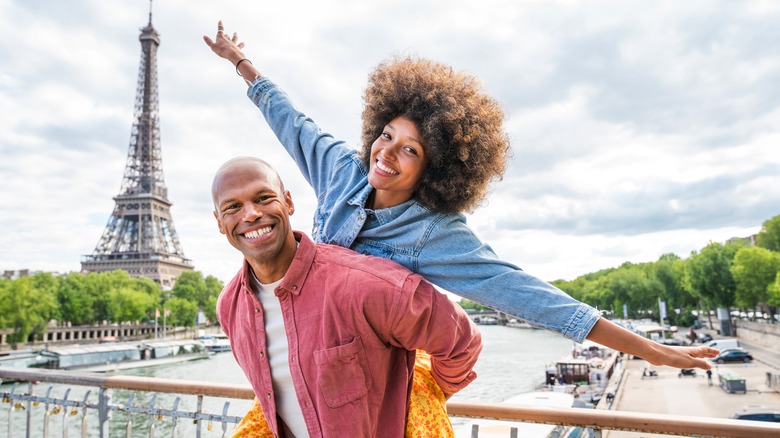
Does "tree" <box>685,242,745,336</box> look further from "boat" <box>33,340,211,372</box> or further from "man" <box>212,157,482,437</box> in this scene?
"man" <box>212,157,482,437</box>

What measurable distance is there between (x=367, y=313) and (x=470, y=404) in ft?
3.64

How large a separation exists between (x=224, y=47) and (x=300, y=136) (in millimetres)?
772

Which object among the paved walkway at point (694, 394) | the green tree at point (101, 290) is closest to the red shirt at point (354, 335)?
the paved walkway at point (694, 394)

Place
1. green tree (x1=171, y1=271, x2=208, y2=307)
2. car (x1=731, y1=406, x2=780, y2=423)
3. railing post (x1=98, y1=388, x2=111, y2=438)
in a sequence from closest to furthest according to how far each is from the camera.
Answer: railing post (x1=98, y1=388, x2=111, y2=438) < car (x1=731, y1=406, x2=780, y2=423) < green tree (x1=171, y1=271, x2=208, y2=307)

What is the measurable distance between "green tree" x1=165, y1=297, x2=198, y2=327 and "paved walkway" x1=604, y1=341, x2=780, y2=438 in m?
40.6

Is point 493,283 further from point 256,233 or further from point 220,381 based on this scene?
point 220,381

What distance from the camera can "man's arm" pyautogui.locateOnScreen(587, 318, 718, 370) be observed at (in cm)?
176

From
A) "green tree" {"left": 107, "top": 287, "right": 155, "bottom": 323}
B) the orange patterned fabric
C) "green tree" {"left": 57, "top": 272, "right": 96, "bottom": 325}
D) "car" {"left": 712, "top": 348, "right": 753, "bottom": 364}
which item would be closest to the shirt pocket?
the orange patterned fabric

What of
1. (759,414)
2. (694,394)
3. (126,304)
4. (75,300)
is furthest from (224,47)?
(126,304)

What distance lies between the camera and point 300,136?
245cm

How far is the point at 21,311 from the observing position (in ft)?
123

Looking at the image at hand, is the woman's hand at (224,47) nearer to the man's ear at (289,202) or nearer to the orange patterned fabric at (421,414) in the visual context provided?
the man's ear at (289,202)

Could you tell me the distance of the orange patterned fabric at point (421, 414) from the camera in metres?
1.92

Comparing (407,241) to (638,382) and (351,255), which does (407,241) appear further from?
(638,382)
